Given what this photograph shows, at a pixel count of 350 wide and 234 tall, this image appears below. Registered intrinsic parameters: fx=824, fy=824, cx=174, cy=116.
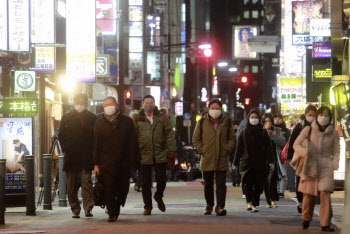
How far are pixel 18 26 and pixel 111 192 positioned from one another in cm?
896

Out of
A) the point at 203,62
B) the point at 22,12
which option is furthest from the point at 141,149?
the point at 203,62

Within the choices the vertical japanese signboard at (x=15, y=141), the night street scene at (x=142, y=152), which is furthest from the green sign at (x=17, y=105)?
the vertical japanese signboard at (x=15, y=141)

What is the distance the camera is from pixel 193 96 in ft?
406

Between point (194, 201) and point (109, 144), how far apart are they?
5.89 metres

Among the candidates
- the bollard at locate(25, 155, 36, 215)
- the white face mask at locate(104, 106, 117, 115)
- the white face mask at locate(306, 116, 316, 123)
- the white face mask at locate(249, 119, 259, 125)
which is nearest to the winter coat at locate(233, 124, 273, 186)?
the white face mask at locate(249, 119, 259, 125)

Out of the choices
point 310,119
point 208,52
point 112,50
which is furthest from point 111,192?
point 208,52

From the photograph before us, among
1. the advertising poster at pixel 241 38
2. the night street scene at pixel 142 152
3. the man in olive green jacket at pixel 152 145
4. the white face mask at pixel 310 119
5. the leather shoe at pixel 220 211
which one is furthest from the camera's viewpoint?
the advertising poster at pixel 241 38

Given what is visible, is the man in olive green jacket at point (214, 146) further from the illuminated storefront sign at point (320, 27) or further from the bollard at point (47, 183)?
the illuminated storefront sign at point (320, 27)

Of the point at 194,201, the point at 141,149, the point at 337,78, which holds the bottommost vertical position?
the point at 194,201

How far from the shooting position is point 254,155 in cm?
1500

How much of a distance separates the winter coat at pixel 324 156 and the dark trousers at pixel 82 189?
3829 mm

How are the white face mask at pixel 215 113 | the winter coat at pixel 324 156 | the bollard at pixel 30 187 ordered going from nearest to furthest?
the winter coat at pixel 324 156 < the white face mask at pixel 215 113 < the bollard at pixel 30 187

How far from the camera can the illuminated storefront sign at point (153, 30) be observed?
5228cm

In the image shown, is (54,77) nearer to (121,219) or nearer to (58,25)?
(58,25)
